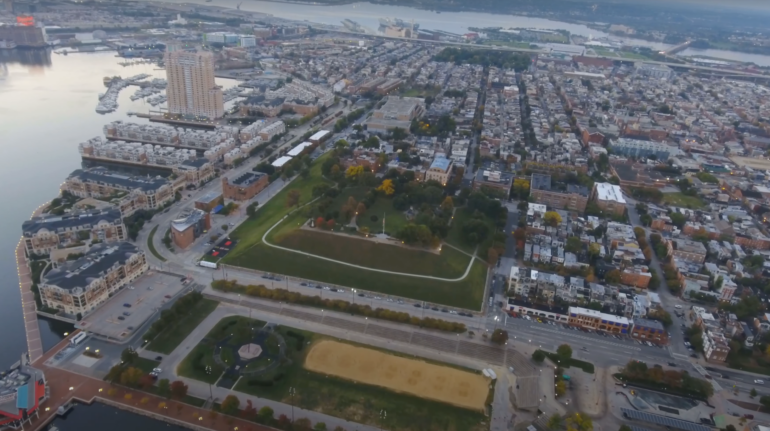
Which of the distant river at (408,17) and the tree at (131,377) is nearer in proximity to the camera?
the tree at (131,377)

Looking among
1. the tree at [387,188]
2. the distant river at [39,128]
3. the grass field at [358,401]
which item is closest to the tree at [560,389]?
the grass field at [358,401]

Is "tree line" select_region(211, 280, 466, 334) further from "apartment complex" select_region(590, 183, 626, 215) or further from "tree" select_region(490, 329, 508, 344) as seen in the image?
"apartment complex" select_region(590, 183, 626, 215)

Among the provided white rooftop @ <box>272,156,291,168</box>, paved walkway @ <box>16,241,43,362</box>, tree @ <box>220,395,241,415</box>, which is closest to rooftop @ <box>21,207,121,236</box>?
paved walkway @ <box>16,241,43,362</box>

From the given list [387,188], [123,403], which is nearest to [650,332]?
[387,188]

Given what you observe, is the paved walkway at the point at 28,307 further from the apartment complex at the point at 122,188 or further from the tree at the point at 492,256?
the tree at the point at 492,256

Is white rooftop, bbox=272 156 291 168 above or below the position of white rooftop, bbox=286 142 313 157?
below

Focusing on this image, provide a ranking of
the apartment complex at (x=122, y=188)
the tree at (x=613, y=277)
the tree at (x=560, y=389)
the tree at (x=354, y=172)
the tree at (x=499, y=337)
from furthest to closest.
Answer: the tree at (x=354, y=172)
the apartment complex at (x=122, y=188)
the tree at (x=613, y=277)
the tree at (x=499, y=337)
the tree at (x=560, y=389)

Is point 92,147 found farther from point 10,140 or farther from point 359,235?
point 359,235
